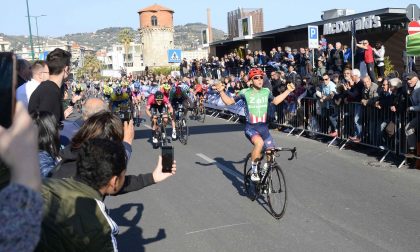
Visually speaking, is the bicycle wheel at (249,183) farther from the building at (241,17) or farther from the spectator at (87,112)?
the building at (241,17)

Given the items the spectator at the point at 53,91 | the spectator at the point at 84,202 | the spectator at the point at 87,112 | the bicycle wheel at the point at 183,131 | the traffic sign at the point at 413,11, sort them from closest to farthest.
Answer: the spectator at the point at 84,202, the spectator at the point at 87,112, the spectator at the point at 53,91, the traffic sign at the point at 413,11, the bicycle wheel at the point at 183,131

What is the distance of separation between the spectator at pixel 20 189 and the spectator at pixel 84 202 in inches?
13.9

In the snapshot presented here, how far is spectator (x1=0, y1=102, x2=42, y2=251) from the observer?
4.33 ft

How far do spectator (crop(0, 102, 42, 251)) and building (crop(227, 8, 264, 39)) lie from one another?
128 ft

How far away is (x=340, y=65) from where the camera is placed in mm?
17688

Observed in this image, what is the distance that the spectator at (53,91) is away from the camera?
5.25m

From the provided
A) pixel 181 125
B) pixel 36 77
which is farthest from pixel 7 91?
pixel 181 125

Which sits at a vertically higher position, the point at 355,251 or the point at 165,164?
the point at 165,164

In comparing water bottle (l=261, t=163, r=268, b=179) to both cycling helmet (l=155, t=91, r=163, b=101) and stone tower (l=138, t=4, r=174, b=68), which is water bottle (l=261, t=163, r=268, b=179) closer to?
cycling helmet (l=155, t=91, r=163, b=101)

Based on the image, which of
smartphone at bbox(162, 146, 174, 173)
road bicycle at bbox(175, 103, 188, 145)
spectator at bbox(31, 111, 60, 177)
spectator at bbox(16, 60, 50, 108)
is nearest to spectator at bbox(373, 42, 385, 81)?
road bicycle at bbox(175, 103, 188, 145)

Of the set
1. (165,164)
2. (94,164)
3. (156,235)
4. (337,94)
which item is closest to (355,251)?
(156,235)

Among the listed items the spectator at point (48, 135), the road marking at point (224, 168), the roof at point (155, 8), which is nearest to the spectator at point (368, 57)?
the road marking at point (224, 168)

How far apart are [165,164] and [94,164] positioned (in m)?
1.18

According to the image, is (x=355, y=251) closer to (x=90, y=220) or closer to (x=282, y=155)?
(x=90, y=220)
